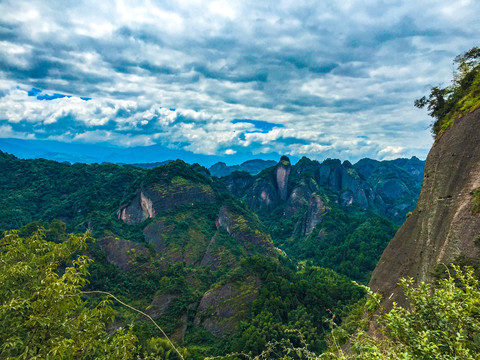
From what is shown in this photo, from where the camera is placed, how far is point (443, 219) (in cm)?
2027

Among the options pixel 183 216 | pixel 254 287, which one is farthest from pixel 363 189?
pixel 254 287

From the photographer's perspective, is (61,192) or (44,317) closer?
(44,317)

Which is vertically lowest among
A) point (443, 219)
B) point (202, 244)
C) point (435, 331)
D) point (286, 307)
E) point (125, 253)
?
point (286, 307)

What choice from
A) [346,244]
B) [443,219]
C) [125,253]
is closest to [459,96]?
[443,219]

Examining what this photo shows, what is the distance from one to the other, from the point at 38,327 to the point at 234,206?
83855 millimetres

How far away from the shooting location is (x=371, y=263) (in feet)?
249

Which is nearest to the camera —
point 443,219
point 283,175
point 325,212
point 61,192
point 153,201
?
point 443,219

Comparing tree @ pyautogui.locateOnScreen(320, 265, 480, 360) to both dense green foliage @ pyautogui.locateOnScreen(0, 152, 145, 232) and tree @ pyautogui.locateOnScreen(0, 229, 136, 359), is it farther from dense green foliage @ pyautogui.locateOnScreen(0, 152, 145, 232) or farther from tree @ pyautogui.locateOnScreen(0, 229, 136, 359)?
dense green foliage @ pyautogui.locateOnScreen(0, 152, 145, 232)

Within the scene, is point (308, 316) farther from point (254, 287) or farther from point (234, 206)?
point (234, 206)

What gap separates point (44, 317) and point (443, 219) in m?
25.3

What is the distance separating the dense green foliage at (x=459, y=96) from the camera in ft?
74.2

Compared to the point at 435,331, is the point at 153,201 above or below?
below

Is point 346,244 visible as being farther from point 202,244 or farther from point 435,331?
point 435,331

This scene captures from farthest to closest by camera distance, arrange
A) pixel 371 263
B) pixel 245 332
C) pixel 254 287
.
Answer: pixel 371 263 → pixel 254 287 → pixel 245 332
